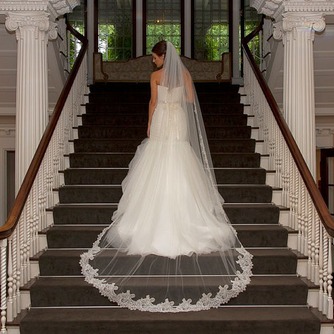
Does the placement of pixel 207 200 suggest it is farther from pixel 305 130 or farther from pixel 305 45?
pixel 305 45

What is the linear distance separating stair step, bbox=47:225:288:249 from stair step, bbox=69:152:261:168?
1.58 m

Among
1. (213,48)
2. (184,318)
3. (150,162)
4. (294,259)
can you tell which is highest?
(213,48)

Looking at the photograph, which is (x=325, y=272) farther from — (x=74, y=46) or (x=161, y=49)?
(x=74, y=46)

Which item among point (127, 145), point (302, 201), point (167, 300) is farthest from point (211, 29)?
point (167, 300)

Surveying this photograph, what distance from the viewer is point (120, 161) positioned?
6863mm

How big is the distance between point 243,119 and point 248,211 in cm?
260

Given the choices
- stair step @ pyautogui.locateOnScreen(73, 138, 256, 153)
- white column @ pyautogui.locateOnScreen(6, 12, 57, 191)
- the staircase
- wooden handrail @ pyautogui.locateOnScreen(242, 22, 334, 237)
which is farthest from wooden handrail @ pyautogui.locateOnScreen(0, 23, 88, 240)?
wooden handrail @ pyautogui.locateOnScreen(242, 22, 334, 237)

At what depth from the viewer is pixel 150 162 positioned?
5.32 metres

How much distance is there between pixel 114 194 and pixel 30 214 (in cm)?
120

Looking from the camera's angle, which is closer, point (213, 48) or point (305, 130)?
point (305, 130)

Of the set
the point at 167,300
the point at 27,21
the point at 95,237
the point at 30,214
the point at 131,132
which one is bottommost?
the point at 167,300

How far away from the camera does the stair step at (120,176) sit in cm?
647

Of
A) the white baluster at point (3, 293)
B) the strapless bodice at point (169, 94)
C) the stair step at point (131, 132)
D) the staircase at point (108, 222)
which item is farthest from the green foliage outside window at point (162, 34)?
the white baluster at point (3, 293)

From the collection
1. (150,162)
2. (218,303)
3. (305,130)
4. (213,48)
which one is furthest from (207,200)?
(213,48)
